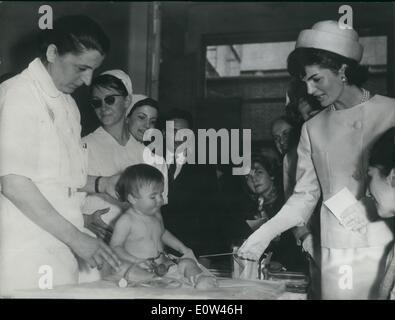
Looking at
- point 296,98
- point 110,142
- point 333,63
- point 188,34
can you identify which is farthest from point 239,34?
point 110,142

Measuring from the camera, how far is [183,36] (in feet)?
6.31

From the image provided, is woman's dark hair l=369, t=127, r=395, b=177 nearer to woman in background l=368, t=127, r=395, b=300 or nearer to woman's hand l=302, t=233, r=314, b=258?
woman in background l=368, t=127, r=395, b=300

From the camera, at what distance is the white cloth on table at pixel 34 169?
1429 mm

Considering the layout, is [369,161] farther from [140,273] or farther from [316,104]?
[140,273]

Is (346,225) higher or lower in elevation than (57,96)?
lower

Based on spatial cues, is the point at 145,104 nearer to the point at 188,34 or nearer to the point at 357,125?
the point at 188,34

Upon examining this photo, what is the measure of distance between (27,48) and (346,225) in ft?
3.77

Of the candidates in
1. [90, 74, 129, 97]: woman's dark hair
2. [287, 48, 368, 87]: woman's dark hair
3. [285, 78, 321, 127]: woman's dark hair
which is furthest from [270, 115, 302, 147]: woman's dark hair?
[90, 74, 129, 97]: woman's dark hair

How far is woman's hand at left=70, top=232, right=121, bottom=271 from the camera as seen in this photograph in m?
1.34

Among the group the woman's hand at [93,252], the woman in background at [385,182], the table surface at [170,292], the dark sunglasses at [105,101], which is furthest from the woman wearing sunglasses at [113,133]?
the woman in background at [385,182]

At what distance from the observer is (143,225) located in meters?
1.61

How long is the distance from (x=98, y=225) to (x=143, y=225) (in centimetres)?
14

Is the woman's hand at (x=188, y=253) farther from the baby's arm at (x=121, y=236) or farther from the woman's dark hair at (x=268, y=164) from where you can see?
the woman's dark hair at (x=268, y=164)

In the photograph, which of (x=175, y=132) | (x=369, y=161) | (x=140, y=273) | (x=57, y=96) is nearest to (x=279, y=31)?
(x=175, y=132)
